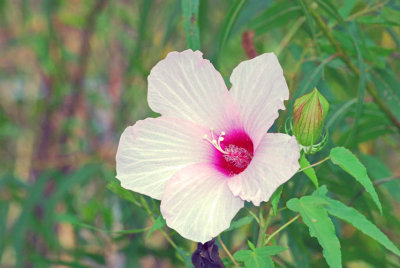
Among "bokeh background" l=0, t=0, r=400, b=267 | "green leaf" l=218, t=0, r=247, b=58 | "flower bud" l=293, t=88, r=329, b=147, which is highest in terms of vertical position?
"green leaf" l=218, t=0, r=247, b=58

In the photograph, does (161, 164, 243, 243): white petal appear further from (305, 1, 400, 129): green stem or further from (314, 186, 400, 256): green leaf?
(305, 1, 400, 129): green stem

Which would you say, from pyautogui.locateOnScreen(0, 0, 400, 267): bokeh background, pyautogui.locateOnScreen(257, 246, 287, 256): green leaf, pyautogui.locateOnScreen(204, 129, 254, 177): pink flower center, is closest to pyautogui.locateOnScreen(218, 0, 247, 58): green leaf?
pyautogui.locateOnScreen(0, 0, 400, 267): bokeh background

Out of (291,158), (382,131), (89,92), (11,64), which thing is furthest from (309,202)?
(11,64)

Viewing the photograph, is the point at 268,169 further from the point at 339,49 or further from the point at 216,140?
the point at 339,49

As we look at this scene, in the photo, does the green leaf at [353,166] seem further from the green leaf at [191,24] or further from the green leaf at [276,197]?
the green leaf at [191,24]

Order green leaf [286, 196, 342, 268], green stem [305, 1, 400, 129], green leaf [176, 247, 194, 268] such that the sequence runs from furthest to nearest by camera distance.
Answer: green stem [305, 1, 400, 129]
green leaf [176, 247, 194, 268]
green leaf [286, 196, 342, 268]

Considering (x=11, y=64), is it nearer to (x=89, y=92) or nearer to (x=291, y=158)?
(x=89, y=92)
